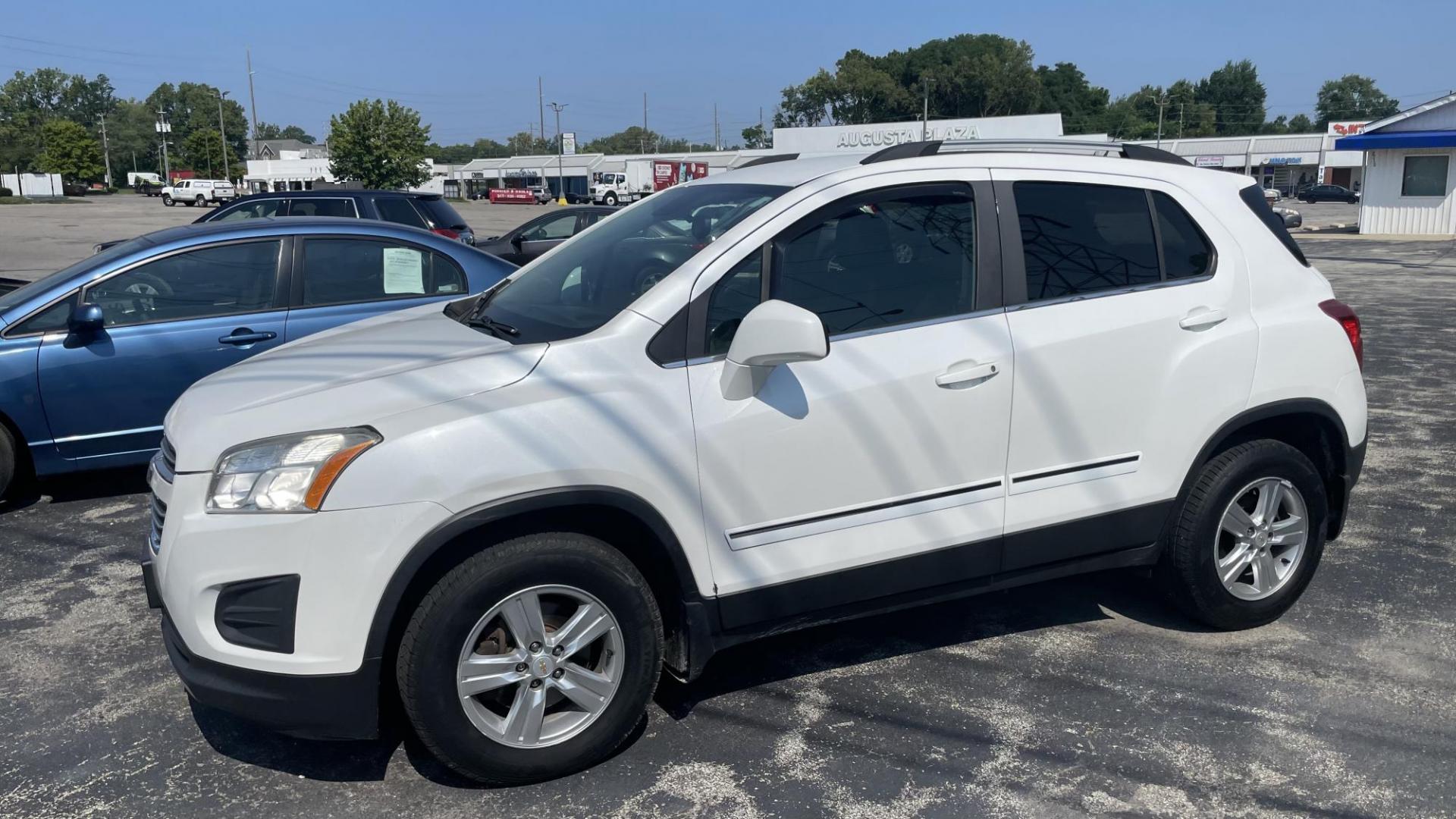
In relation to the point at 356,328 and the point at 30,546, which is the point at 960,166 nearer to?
the point at 356,328

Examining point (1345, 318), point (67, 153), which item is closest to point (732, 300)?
point (1345, 318)

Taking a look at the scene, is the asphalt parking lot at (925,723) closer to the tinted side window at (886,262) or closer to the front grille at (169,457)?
the front grille at (169,457)

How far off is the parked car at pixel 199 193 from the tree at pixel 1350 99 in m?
137

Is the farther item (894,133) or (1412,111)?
(894,133)

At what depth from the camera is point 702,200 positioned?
13.4 ft

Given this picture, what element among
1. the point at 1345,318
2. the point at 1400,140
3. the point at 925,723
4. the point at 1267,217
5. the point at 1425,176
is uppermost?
the point at 1400,140

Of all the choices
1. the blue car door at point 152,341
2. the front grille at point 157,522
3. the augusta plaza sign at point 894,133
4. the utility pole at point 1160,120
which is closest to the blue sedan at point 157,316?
the blue car door at point 152,341

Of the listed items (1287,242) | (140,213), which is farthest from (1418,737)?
(140,213)

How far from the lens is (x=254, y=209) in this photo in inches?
610

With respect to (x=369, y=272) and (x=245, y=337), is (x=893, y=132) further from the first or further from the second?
(x=245, y=337)

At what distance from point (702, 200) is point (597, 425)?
1.21 meters

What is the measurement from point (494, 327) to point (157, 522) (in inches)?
48.0

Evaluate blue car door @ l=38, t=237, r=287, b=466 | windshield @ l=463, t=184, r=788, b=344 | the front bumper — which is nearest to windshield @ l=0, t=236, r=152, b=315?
blue car door @ l=38, t=237, r=287, b=466

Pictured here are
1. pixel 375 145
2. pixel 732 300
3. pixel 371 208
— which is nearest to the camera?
pixel 732 300
